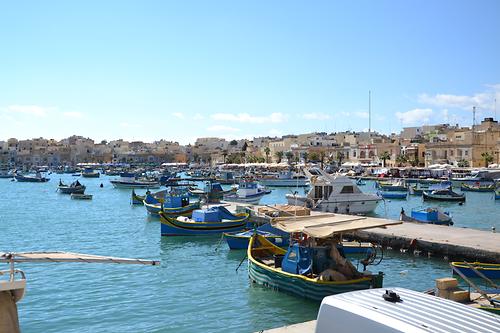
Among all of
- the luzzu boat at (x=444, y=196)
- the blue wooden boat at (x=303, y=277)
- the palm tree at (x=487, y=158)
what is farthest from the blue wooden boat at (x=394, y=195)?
the blue wooden boat at (x=303, y=277)

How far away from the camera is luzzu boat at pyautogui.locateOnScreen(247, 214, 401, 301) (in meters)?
15.0

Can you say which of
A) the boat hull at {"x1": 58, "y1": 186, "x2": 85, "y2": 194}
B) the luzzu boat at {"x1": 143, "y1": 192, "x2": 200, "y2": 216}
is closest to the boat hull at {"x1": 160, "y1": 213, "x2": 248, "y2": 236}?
the luzzu boat at {"x1": 143, "y1": 192, "x2": 200, "y2": 216}

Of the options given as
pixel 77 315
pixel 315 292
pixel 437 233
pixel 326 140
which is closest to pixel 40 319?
pixel 77 315

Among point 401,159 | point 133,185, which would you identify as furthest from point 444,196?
point 401,159

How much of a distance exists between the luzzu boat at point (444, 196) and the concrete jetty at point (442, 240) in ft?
92.3

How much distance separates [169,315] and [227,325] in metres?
2.00

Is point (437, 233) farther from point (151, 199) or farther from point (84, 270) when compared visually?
point (151, 199)

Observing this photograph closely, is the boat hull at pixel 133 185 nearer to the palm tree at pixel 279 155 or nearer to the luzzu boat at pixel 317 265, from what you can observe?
the palm tree at pixel 279 155

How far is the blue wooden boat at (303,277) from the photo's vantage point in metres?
15.0

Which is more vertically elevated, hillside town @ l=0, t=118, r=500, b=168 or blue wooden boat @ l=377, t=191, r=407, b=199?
hillside town @ l=0, t=118, r=500, b=168

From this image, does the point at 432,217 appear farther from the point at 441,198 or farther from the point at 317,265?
the point at 441,198

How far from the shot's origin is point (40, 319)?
15.3 m

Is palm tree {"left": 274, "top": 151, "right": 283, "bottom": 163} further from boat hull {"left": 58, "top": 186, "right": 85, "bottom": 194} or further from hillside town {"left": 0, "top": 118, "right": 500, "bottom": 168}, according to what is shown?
boat hull {"left": 58, "top": 186, "right": 85, "bottom": 194}

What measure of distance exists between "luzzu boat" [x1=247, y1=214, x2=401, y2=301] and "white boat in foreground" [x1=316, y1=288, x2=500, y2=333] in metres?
8.72
